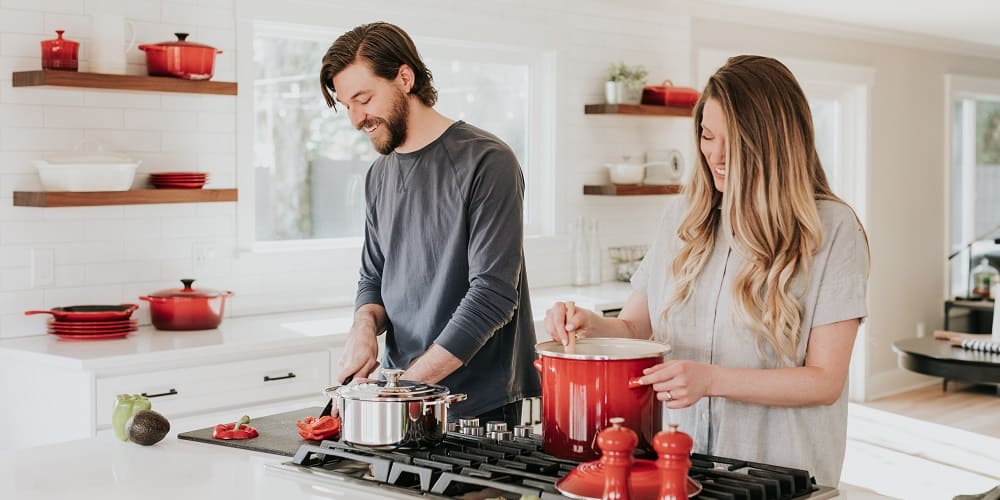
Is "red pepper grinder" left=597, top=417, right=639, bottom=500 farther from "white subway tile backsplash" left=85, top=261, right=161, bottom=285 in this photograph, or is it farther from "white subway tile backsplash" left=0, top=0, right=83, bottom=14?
"white subway tile backsplash" left=0, top=0, right=83, bottom=14

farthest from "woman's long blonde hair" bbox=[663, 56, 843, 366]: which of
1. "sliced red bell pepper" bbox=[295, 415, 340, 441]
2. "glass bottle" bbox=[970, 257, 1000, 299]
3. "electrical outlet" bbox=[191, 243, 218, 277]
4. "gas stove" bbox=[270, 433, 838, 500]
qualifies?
"glass bottle" bbox=[970, 257, 1000, 299]

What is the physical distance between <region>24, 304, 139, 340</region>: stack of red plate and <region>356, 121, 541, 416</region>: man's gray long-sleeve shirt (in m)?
1.48

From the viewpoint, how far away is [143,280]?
4223mm

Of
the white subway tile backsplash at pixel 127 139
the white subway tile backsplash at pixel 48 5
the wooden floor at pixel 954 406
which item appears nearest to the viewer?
the white subway tile backsplash at pixel 48 5

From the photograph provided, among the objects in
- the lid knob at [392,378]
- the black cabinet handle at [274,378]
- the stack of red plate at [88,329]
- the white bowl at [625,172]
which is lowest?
the black cabinet handle at [274,378]

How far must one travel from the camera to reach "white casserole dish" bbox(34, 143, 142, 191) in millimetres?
3783

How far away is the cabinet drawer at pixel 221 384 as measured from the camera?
3490mm

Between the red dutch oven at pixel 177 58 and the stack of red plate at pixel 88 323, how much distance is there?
887mm

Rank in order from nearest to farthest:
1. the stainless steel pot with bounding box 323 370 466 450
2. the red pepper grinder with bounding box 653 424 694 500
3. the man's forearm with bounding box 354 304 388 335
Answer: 1. the red pepper grinder with bounding box 653 424 694 500
2. the stainless steel pot with bounding box 323 370 466 450
3. the man's forearm with bounding box 354 304 388 335

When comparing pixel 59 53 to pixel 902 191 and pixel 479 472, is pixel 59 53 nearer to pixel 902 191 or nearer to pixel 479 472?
pixel 479 472

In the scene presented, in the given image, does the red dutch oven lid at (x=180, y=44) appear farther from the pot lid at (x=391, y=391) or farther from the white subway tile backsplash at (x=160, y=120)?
the pot lid at (x=391, y=391)

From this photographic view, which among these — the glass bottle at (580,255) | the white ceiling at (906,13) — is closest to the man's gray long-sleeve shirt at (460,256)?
the glass bottle at (580,255)

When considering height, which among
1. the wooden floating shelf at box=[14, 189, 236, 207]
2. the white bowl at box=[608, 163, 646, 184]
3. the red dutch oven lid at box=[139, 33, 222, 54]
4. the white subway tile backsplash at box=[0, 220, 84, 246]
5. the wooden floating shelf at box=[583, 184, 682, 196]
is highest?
the red dutch oven lid at box=[139, 33, 222, 54]

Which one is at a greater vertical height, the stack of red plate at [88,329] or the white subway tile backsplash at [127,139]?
the white subway tile backsplash at [127,139]
